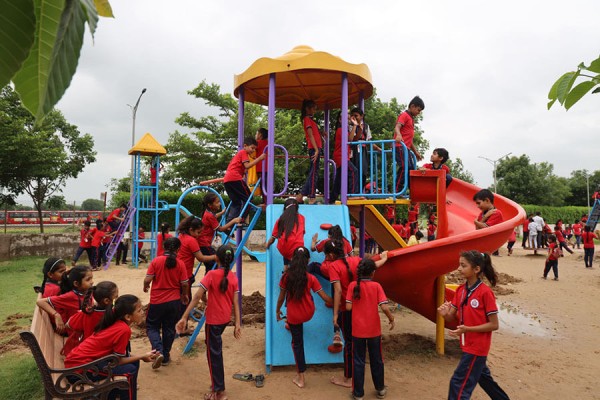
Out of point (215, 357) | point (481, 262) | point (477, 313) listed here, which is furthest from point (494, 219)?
point (215, 357)

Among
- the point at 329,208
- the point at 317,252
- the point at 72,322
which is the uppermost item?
the point at 329,208

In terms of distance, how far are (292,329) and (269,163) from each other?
237 cm

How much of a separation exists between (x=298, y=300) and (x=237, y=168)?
239 cm

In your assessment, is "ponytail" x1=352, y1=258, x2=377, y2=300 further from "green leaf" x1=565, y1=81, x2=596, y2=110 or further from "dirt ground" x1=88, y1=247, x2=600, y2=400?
"green leaf" x1=565, y1=81, x2=596, y2=110

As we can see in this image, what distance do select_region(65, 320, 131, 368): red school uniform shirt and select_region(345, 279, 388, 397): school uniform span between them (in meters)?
2.09

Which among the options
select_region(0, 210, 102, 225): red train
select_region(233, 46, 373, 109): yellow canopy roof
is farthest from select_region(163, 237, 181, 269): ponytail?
select_region(0, 210, 102, 225): red train

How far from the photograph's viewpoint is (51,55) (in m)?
0.46

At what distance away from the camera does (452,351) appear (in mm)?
5719

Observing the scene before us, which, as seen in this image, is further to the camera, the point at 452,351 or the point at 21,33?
the point at 452,351

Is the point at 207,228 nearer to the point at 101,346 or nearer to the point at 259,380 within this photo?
the point at 259,380

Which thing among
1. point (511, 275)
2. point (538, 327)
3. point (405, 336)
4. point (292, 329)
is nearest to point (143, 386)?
point (292, 329)

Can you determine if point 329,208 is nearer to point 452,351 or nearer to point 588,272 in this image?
point 452,351

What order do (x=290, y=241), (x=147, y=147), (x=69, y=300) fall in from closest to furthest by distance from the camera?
(x=69, y=300)
(x=290, y=241)
(x=147, y=147)

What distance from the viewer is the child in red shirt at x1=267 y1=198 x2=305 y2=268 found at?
490cm
